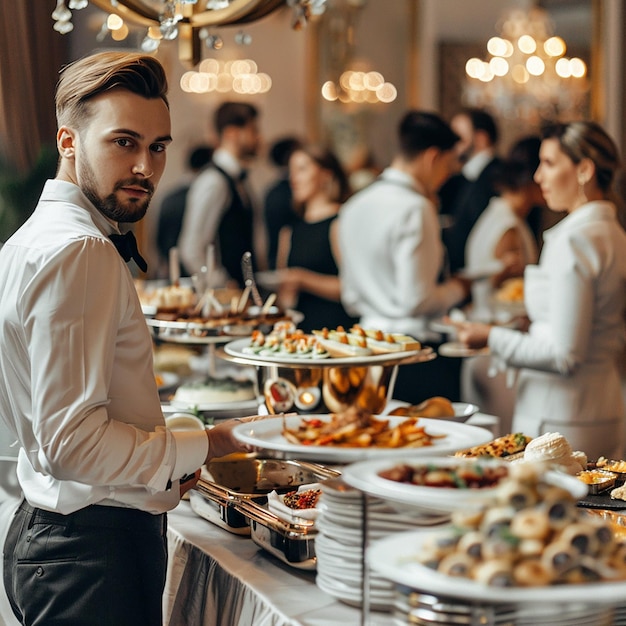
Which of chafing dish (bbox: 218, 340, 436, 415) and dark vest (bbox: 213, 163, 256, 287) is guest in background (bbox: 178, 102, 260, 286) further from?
chafing dish (bbox: 218, 340, 436, 415)

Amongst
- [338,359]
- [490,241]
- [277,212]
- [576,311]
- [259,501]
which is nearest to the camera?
[259,501]

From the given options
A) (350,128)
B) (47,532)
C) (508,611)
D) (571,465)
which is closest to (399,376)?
(571,465)

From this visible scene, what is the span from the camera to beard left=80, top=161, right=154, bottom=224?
1.50 metres

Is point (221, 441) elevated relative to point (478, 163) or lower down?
lower down

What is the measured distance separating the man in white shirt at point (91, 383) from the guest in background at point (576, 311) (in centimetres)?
144

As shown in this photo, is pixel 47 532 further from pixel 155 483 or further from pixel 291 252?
pixel 291 252

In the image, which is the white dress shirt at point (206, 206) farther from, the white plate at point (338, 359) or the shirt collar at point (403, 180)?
the white plate at point (338, 359)

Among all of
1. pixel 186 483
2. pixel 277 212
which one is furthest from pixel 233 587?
pixel 277 212

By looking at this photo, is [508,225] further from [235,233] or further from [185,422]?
[185,422]

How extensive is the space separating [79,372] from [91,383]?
22 mm

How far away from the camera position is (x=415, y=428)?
1358 mm

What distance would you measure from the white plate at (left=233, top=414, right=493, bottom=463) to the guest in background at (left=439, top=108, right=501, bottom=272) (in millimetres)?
3411

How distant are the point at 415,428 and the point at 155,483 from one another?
0.38m

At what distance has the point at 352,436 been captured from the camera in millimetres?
1326
